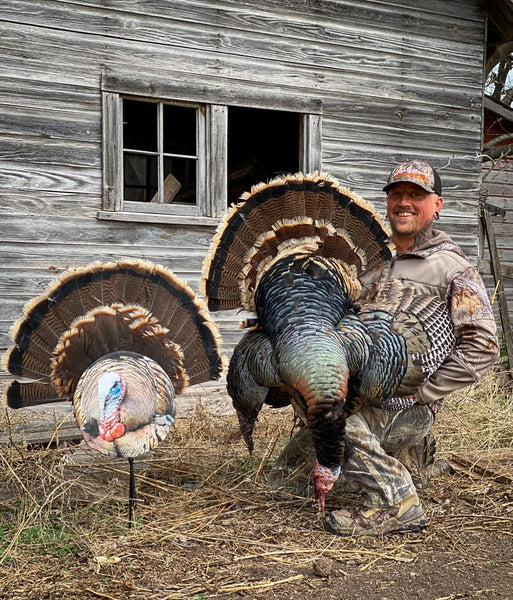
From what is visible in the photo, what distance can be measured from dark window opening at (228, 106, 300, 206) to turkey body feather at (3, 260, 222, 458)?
6498 mm

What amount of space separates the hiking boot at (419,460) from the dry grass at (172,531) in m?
0.15

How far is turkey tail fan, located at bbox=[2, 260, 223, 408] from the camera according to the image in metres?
3.57

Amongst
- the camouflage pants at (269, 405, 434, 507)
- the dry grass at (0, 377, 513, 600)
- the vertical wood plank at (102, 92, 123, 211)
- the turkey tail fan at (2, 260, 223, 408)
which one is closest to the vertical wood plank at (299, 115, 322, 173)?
the vertical wood plank at (102, 92, 123, 211)

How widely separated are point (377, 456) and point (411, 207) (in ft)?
4.55

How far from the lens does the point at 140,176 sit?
35.3 ft

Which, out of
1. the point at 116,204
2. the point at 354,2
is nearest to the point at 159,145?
the point at 116,204

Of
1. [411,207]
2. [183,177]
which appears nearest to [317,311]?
[411,207]

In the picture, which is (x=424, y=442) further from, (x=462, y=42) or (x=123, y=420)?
(x=462, y=42)

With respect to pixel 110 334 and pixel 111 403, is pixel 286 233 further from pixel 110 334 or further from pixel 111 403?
pixel 111 403

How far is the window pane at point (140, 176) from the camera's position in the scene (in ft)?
34.9

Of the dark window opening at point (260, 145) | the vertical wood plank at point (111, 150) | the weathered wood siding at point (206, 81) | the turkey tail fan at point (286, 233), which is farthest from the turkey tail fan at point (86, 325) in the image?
the dark window opening at point (260, 145)

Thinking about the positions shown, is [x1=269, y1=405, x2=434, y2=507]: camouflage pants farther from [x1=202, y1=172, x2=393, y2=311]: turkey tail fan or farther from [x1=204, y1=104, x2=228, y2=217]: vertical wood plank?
[x1=204, y1=104, x2=228, y2=217]: vertical wood plank

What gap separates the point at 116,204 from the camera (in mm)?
5980

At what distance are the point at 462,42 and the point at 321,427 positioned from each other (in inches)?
238
